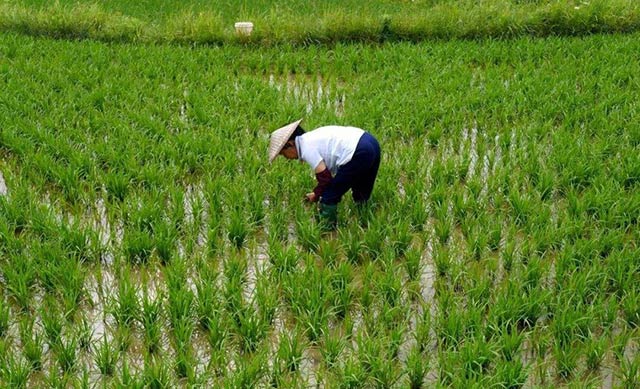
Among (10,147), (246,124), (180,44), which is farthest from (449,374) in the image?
(180,44)

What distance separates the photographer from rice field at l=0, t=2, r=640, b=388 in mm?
2535

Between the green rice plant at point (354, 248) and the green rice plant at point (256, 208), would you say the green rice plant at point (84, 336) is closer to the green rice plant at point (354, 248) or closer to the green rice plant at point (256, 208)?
the green rice plant at point (256, 208)

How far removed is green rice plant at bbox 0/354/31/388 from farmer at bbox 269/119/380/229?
152cm

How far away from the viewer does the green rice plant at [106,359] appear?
249 cm

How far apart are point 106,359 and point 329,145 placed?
1580 millimetres

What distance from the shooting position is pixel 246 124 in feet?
15.9

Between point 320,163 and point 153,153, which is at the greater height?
point 320,163

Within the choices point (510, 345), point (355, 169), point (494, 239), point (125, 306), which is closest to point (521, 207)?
point (494, 239)

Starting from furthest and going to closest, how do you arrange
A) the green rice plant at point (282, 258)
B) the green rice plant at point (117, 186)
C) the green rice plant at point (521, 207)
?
the green rice plant at point (117, 186), the green rice plant at point (521, 207), the green rice plant at point (282, 258)

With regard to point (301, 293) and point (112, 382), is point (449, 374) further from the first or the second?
point (112, 382)

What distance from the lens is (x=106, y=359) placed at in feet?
8.20

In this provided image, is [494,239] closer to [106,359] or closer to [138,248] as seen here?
[138,248]

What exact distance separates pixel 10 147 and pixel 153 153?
1.06m

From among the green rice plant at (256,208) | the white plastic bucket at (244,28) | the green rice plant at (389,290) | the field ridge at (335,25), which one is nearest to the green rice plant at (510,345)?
the green rice plant at (389,290)
